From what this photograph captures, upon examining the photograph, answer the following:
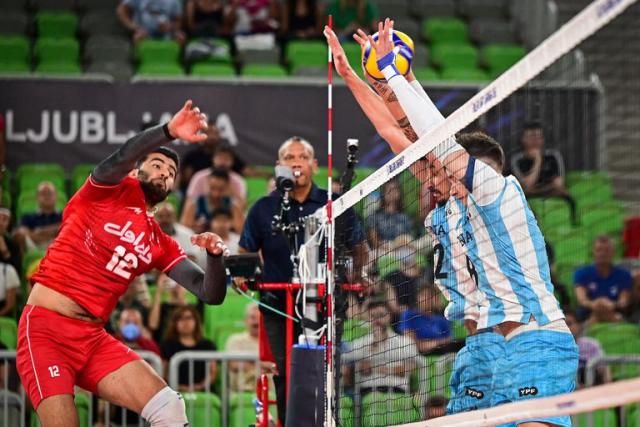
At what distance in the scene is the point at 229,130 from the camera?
14.1m

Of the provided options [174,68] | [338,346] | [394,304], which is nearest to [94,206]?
[338,346]

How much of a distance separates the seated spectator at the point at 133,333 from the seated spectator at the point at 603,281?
13.9 ft

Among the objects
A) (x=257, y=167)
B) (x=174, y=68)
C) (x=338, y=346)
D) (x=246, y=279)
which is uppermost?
(x=174, y=68)

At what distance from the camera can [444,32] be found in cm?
1695

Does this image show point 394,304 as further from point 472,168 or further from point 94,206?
point 472,168

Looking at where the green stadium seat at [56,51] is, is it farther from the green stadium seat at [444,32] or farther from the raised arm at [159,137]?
Result: the raised arm at [159,137]

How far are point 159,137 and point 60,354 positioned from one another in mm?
1429

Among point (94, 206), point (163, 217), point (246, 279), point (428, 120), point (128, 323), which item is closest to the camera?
point (428, 120)

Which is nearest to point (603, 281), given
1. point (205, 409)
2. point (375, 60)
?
point (205, 409)

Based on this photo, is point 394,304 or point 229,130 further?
point 229,130

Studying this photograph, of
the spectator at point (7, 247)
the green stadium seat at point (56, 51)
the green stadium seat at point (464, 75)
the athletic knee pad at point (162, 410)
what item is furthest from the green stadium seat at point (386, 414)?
the green stadium seat at point (56, 51)

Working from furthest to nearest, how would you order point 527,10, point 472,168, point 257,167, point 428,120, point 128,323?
point 527,10 → point 257,167 → point 128,323 → point 428,120 → point 472,168

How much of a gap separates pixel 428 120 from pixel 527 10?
470 inches

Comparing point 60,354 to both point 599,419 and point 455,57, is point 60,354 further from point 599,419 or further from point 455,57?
point 455,57
